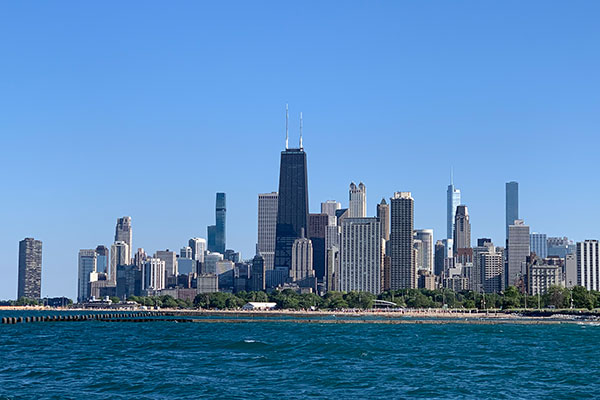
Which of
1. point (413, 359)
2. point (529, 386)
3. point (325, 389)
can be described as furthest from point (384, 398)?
→ point (413, 359)

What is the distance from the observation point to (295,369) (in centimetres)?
8606

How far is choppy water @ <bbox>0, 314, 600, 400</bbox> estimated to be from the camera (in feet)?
229

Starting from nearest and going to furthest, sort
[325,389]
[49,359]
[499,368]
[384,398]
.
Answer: [384,398], [325,389], [499,368], [49,359]

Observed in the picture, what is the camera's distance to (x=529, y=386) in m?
74.3

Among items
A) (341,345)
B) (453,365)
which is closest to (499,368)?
(453,365)

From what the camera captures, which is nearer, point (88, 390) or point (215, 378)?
point (88, 390)

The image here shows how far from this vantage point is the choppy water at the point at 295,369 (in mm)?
69875

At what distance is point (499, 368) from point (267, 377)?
78.4 feet

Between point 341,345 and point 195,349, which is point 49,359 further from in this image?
point 341,345

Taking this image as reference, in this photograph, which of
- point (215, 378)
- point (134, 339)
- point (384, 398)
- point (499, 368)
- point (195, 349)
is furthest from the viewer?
point (134, 339)

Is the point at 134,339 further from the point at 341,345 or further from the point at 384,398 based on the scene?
the point at 384,398

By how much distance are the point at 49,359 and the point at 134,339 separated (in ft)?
124

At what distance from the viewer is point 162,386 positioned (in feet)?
237

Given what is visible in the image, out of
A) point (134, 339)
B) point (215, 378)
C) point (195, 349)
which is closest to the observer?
point (215, 378)
